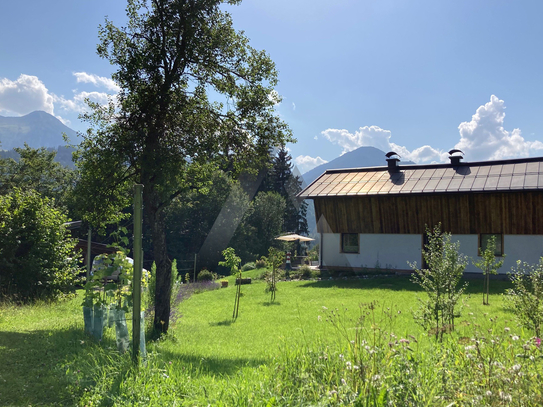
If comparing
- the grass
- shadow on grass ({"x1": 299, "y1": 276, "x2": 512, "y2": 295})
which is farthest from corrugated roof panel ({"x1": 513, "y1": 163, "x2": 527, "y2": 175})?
the grass

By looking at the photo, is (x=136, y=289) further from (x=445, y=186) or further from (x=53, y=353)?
(x=445, y=186)

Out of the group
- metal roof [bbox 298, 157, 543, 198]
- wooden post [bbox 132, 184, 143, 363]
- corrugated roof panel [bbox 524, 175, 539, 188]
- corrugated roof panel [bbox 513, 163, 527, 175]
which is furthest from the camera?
corrugated roof panel [bbox 513, 163, 527, 175]

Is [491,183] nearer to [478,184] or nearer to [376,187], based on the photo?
[478,184]

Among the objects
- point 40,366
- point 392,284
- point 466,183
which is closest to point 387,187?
point 466,183

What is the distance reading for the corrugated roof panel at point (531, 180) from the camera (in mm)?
19766

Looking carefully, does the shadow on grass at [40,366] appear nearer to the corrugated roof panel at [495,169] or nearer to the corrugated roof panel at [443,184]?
the corrugated roof panel at [443,184]

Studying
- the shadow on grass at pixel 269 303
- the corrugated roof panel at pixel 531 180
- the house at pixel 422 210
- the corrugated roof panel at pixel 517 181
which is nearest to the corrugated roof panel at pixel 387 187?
the house at pixel 422 210

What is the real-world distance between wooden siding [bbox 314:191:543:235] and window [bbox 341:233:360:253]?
46 cm

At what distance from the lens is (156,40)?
957cm

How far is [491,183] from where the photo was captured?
21219mm

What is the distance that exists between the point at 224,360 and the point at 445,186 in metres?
19.7

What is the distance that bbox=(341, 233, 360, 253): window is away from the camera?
82.6 ft

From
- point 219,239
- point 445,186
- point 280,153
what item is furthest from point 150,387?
point 280,153

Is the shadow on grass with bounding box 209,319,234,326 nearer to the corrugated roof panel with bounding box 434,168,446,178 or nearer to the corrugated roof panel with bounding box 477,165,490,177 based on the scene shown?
the corrugated roof panel with bounding box 434,168,446,178
